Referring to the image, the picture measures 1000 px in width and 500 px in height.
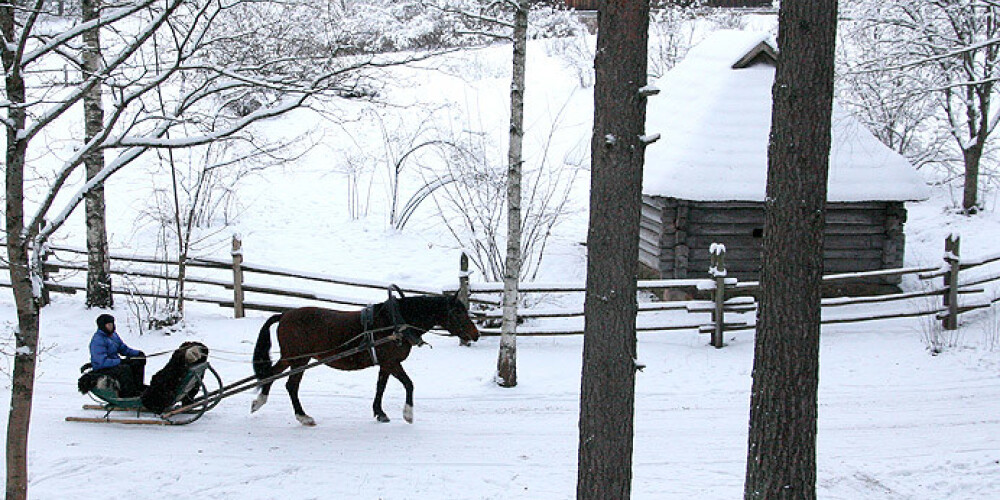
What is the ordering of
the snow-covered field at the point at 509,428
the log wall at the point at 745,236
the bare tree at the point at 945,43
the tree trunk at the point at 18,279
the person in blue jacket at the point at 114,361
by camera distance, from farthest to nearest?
the bare tree at the point at 945,43, the log wall at the point at 745,236, the person in blue jacket at the point at 114,361, the snow-covered field at the point at 509,428, the tree trunk at the point at 18,279

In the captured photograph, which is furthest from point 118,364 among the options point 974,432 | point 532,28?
point 974,432

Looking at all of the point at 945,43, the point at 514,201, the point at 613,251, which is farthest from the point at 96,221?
the point at 945,43

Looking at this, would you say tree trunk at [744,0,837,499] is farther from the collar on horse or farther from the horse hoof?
the horse hoof

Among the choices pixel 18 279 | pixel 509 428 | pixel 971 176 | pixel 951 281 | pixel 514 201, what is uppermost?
pixel 971 176

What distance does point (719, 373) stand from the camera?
11.6m

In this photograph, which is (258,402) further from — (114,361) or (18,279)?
(18,279)

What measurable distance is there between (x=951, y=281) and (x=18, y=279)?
494 inches

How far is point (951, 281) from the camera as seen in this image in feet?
43.1

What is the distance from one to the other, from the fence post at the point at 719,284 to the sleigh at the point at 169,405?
23.4 ft

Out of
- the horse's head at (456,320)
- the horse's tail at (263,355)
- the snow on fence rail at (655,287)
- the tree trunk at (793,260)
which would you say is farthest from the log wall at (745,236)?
the tree trunk at (793,260)

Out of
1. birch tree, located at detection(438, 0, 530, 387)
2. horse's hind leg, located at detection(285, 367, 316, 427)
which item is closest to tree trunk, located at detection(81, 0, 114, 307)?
horse's hind leg, located at detection(285, 367, 316, 427)

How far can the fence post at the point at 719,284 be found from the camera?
12516 millimetres

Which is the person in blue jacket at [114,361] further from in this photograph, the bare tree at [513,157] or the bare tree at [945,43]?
the bare tree at [945,43]

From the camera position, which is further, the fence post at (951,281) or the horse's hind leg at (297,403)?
the fence post at (951,281)
